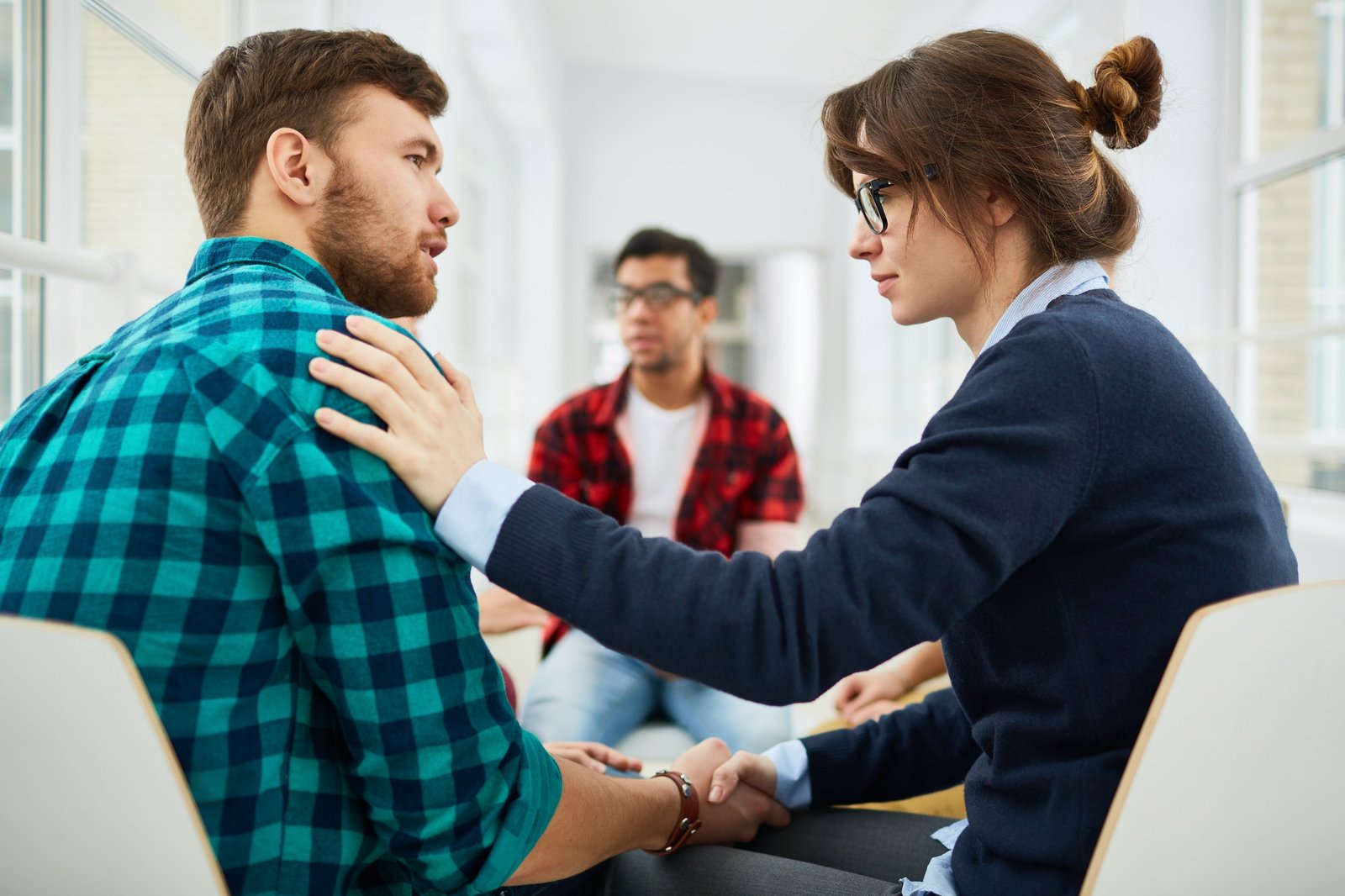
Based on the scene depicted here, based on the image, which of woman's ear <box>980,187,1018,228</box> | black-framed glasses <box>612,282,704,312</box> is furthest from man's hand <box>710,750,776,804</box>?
black-framed glasses <box>612,282,704,312</box>

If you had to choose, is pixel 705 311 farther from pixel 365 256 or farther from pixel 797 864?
pixel 797 864

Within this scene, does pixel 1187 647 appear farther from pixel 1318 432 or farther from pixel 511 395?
pixel 511 395

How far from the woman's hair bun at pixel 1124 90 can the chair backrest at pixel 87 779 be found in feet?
3.34

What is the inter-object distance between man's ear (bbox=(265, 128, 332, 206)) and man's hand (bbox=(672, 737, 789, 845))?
33.0 inches

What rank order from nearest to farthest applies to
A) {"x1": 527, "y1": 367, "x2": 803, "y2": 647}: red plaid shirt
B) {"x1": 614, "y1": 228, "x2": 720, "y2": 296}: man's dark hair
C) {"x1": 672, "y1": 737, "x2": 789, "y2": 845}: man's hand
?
1. {"x1": 672, "y1": 737, "x2": 789, "y2": 845}: man's hand
2. {"x1": 527, "y1": 367, "x2": 803, "y2": 647}: red plaid shirt
3. {"x1": 614, "y1": 228, "x2": 720, "y2": 296}: man's dark hair

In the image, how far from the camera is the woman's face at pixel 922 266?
1.04 meters

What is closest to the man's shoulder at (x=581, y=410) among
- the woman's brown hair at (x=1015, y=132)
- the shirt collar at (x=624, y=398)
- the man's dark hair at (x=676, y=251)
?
the shirt collar at (x=624, y=398)

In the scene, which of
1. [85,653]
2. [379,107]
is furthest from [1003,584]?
[379,107]

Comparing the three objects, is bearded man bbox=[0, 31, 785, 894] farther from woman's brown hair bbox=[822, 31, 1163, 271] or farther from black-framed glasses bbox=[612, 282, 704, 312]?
black-framed glasses bbox=[612, 282, 704, 312]

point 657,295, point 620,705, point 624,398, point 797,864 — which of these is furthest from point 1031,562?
point 657,295

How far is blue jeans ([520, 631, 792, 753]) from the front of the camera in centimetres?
197

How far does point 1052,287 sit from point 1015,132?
162mm

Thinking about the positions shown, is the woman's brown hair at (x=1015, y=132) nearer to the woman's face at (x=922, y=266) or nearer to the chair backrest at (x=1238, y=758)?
the woman's face at (x=922, y=266)

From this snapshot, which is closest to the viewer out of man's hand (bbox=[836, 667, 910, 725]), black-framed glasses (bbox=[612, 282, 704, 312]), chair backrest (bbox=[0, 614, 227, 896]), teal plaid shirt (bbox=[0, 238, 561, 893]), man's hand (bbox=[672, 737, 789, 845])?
chair backrest (bbox=[0, 614, 227, 896])
